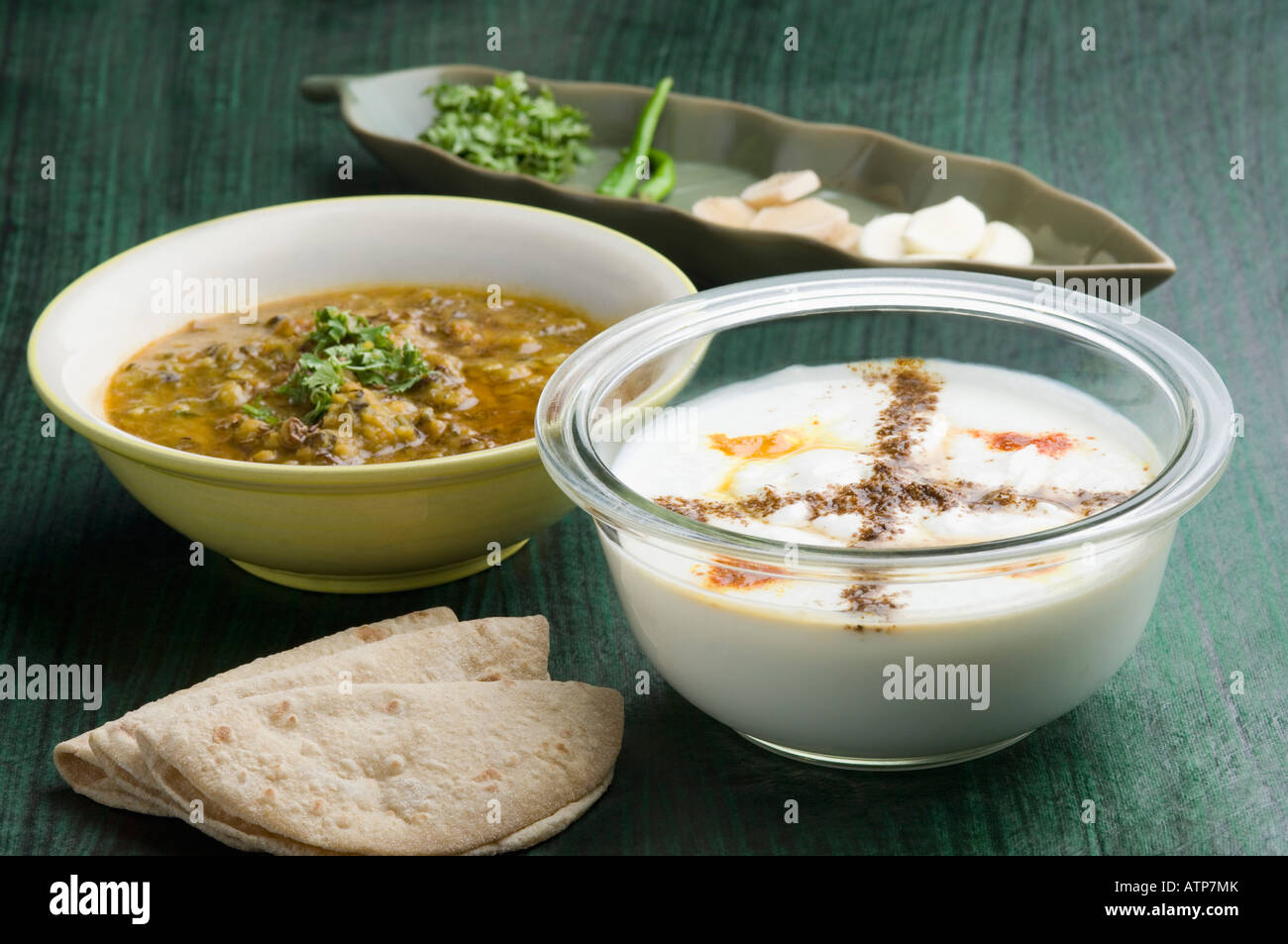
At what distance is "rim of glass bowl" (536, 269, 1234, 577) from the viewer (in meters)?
1.88

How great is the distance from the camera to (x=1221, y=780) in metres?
2.18

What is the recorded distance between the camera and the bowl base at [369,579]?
8.75ft

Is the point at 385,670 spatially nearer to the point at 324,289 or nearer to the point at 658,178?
the point at 324,289

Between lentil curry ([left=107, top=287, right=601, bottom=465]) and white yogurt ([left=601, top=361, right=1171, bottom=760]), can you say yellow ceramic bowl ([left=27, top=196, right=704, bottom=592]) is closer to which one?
lentil curry ([left=107, top=287, right=601, bottom=465])

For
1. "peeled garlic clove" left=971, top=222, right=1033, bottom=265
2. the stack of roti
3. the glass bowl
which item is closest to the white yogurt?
the glass bowl

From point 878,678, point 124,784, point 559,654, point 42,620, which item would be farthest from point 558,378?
point 42,620

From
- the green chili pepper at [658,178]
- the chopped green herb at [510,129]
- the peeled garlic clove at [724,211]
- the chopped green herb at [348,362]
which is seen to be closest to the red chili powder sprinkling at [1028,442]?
the chopped green herb at [348,362]

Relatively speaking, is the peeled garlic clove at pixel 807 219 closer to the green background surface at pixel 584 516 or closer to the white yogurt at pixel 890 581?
the green background surface at pixel 584 516

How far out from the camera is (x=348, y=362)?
278 centimetres

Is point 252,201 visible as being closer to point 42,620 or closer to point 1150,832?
point 42,620

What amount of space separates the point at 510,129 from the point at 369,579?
82.8 inches

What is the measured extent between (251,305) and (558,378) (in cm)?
117

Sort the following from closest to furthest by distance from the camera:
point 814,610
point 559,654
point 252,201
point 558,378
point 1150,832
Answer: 1. point 814,610
2. point 1150,832
3. point 558,378
4. point 559,654
5. point 252,201

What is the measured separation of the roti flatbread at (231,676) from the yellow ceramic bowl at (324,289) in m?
0.14
